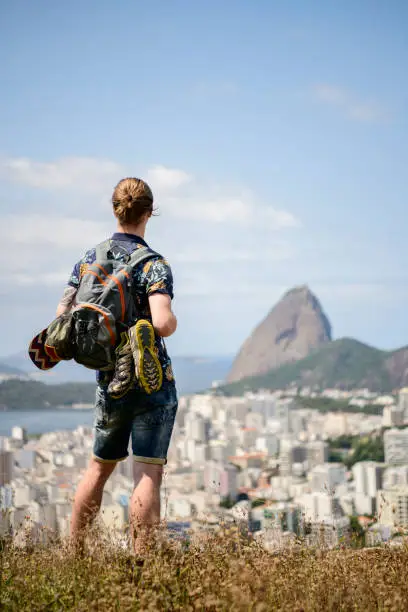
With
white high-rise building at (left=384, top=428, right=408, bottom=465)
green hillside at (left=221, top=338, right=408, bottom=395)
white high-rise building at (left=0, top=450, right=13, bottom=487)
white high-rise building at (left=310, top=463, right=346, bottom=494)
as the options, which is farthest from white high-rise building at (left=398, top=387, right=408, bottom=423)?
white high-rise building at (left=0, top=450, right=13, bottom=487)

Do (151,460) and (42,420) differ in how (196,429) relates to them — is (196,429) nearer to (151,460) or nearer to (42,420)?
(42,420)

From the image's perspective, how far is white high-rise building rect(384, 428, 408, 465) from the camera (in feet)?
87.2

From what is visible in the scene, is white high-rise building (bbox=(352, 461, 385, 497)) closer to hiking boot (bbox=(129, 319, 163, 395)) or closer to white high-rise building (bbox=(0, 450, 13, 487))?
white high-rise building (bbox=(0, 450, 13, 487))

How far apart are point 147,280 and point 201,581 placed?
698 millimetres

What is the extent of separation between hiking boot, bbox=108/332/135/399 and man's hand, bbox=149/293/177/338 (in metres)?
0.08

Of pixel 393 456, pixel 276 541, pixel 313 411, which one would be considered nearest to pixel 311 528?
pixel 276 541

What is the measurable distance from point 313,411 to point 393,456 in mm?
15629

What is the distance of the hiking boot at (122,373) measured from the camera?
1.82m

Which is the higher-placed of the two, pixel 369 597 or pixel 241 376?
pixel 241 376

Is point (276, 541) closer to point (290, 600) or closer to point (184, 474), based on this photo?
point (290, 600)

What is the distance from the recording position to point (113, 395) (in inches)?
72.7

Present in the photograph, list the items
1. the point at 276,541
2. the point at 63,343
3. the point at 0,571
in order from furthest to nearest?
1. the point at 276,541
2. the point at 63,343
3. the point at 0,571

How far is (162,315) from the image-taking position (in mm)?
1848


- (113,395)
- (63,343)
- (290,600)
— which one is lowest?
(290,600)
